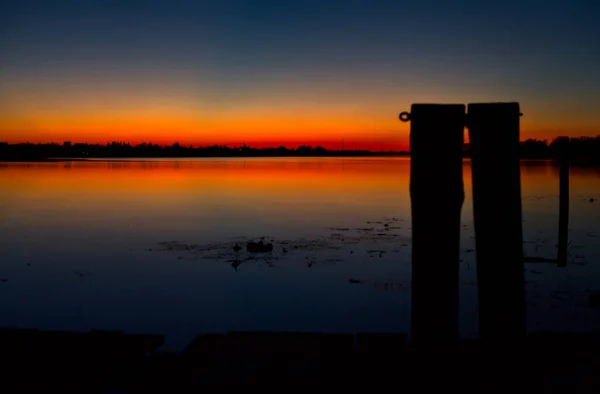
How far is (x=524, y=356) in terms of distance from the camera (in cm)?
461

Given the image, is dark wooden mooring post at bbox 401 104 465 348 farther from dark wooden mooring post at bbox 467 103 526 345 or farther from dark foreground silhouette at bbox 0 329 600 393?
dark foreground silhouette at bbox 0 329 600 393

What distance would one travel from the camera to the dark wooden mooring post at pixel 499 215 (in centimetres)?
446

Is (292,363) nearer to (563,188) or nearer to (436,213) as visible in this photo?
(436,213)

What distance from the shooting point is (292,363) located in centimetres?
505

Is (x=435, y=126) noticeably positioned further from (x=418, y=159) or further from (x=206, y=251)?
(x=206, y=251)

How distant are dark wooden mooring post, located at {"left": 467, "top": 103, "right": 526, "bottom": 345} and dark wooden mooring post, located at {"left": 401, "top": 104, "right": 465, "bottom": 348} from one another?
0.20 m

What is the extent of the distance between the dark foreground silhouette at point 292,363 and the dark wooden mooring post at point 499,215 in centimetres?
29

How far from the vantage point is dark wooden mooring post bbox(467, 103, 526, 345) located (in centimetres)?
446

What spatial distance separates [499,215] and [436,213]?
52 cm

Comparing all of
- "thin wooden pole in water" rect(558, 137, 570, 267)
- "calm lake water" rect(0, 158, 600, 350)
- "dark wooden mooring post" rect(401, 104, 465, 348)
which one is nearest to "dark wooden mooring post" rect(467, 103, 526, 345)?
"dark wooden mooring post" rect(401, 104, 465, 348)

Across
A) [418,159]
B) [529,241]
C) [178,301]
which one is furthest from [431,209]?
[529,241]

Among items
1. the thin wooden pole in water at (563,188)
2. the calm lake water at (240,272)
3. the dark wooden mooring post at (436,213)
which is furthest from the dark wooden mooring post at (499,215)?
the calm lake water at (240,272)

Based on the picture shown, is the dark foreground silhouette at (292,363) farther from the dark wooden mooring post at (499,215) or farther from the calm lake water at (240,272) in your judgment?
the calm lake water at (240,272)

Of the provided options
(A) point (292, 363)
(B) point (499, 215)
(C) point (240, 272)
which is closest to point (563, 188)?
(C) point (240, 272)
